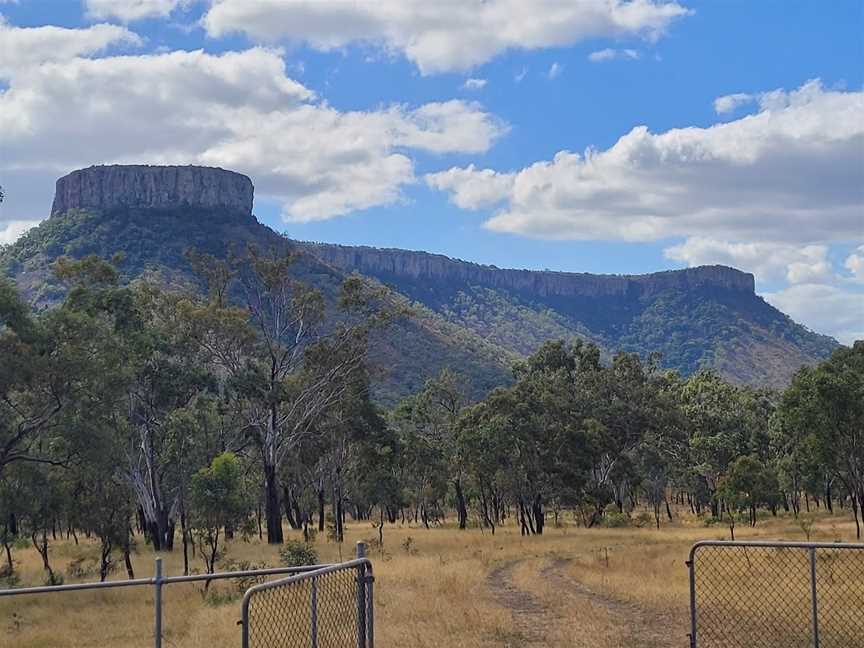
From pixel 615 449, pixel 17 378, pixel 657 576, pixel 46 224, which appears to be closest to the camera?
pixel 657 576

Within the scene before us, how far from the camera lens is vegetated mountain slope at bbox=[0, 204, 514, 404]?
122 meters

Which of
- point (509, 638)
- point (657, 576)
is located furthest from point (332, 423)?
point (509, 638)

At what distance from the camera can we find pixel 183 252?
133 m

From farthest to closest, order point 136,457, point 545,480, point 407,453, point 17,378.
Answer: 1. point 407,453
2. point 545,480
3. point 136,457
4. point 17,378

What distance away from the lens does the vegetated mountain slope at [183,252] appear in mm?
122375

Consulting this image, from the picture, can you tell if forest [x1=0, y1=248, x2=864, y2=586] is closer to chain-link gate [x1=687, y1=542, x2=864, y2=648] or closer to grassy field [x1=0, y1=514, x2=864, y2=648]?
grassy field [x1=0, y1=514, x2=864, y2=648]

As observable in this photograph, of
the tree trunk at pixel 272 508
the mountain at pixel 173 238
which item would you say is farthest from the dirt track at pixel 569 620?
the mountain at pixel 173 238

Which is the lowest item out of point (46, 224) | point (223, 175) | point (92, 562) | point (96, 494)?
point (92, 562)

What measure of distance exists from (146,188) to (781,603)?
157 metres

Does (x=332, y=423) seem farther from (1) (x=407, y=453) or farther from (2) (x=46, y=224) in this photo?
(2) (x=46, y=224)

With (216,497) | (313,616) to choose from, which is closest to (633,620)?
(313,616)

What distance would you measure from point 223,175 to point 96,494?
144 meters

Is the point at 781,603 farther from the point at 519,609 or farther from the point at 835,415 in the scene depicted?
the point at 835,415

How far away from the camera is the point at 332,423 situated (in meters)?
51.5
